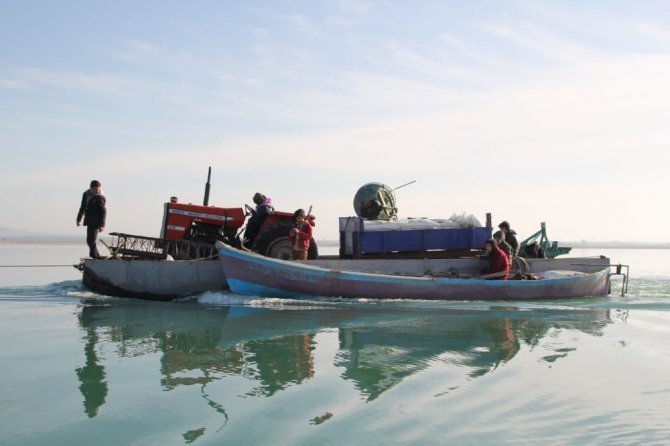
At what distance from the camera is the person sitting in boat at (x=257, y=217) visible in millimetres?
12398

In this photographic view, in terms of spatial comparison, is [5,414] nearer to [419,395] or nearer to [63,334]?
[419,395]

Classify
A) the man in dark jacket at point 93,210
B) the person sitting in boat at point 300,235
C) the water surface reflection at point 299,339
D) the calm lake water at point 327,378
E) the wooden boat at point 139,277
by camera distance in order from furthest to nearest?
the person sitting in boat at point 300,235 → the wooden boat at point 139,277 → the man in dark jacket at point 93,210 → the water surface reflection at point 299,339 → the calm lake water at point 327,378

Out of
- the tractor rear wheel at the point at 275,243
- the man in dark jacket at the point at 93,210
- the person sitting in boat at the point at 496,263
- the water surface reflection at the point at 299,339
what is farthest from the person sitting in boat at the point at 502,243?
the man in dark jacket at the point at 93,210

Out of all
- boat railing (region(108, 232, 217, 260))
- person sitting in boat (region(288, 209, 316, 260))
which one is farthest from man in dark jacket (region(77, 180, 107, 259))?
person sitting in boat (region(288, 209, 316, 260))

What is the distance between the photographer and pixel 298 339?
25.2ft

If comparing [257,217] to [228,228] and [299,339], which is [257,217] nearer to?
[228,228]

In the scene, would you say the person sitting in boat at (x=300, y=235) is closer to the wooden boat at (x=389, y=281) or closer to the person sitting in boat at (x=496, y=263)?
the wooden boat at (x=389, y=281)

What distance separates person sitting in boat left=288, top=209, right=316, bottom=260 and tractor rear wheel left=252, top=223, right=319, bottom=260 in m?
0.15

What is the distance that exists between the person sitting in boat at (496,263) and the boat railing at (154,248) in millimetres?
5194

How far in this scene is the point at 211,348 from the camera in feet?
23.1

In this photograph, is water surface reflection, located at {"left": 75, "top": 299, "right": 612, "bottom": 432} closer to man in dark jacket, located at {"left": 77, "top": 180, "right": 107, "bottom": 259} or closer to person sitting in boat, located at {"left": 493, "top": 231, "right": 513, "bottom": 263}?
man in dark jacket, located at {"left": 77, "top": 180, "right": 107, "bottom": 259}

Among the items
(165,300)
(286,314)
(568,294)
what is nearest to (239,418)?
(286,314)

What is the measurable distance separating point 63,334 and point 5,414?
11.3 feet

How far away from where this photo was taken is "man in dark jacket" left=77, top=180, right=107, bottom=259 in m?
11.4
